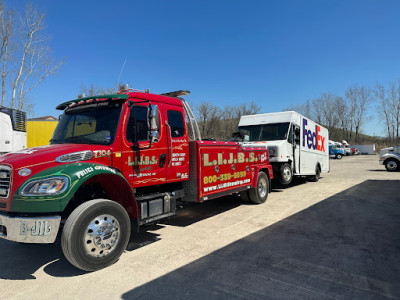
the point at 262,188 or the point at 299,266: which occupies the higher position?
the point at 262,188

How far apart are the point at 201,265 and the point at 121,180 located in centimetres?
172

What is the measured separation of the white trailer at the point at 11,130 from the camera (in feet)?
39.2

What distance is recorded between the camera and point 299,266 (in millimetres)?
3832

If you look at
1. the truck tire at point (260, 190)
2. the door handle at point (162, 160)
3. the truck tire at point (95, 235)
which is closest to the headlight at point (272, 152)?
the truck tire at point (260, 190)

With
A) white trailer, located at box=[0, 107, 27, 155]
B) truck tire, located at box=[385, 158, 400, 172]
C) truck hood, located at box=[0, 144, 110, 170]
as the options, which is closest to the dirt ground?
truck hood, located at box=[0, 144, 110, 170]

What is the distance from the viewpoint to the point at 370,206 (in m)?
7.76

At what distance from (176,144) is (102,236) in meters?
2.23

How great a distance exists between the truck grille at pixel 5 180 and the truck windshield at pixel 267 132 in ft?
29.2

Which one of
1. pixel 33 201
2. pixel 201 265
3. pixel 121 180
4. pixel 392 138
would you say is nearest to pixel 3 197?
pixel 33 201

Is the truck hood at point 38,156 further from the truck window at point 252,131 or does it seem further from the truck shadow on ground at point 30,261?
the truck window at point 252,131

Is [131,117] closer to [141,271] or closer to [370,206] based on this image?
[141,271]

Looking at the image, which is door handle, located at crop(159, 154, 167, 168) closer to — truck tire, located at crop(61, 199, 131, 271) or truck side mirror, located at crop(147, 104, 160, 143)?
truck side mirror, located at crop(147, 104, 160, 143)

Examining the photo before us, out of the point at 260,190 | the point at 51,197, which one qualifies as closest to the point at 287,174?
the point at 260,190

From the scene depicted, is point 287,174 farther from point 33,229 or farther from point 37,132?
point 37,132
